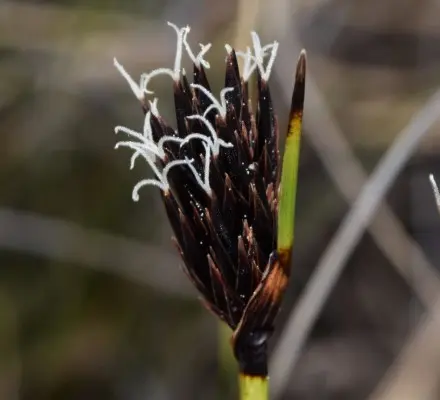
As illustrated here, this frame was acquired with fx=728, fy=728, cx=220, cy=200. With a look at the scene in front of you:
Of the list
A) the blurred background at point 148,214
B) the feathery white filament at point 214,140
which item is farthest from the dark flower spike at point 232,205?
the blurred background at point 148,214

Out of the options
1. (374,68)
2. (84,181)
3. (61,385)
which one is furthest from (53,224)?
(374,68)

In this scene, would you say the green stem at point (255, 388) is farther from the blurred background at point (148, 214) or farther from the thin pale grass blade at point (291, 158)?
the blurred background at point (148, 214)

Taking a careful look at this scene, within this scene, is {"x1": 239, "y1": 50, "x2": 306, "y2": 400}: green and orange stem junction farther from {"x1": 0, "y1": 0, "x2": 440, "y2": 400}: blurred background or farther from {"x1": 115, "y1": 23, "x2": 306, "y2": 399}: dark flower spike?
{"x1": 0, "y1": 0, "x2": 440, "y2": 400}: blurred background

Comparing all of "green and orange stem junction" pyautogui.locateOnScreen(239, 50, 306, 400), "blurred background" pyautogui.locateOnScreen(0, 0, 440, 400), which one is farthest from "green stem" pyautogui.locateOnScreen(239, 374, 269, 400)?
"blurred background" pyautogui.locateOnScreen(0, 0, 440, 400)

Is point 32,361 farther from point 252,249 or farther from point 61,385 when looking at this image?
point 252,249

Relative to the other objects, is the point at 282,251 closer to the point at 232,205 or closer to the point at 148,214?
the point at 232,205
